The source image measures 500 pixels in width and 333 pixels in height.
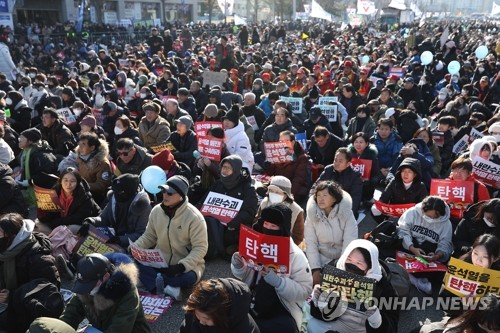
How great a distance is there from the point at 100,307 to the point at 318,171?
16.0ft

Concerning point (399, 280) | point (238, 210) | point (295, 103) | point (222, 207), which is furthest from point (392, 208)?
point (295, 103)

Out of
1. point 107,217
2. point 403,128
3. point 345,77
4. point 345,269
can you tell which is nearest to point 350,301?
point 345,269

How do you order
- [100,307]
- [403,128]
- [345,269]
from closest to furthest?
[100,307] < [345,269] < [403,128]

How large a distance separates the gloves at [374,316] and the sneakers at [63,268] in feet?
10.2

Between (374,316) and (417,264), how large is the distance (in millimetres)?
1533

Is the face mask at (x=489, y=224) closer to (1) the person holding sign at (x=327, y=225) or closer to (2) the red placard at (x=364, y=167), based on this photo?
(1) the person holding sign at (x=327, y=225)

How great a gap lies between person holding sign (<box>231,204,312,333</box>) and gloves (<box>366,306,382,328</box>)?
21.3 inches

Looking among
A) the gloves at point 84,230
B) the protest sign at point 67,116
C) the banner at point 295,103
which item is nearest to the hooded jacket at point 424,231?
the gloves at point 84,230

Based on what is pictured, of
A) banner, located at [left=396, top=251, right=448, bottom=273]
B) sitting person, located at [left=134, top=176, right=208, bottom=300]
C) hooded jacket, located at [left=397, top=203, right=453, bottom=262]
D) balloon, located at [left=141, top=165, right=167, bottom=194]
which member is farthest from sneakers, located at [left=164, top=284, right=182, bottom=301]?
hooded jacket, located at [left=397, top=203, right=453, bottom=262]

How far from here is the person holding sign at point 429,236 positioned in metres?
4.62

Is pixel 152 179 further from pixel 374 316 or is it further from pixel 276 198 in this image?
pixel 374 316

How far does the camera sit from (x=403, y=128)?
8.55 meters

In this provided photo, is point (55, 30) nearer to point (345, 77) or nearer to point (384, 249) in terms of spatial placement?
point (345, 77)

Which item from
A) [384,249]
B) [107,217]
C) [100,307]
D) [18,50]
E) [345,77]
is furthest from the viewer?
[18,50]
